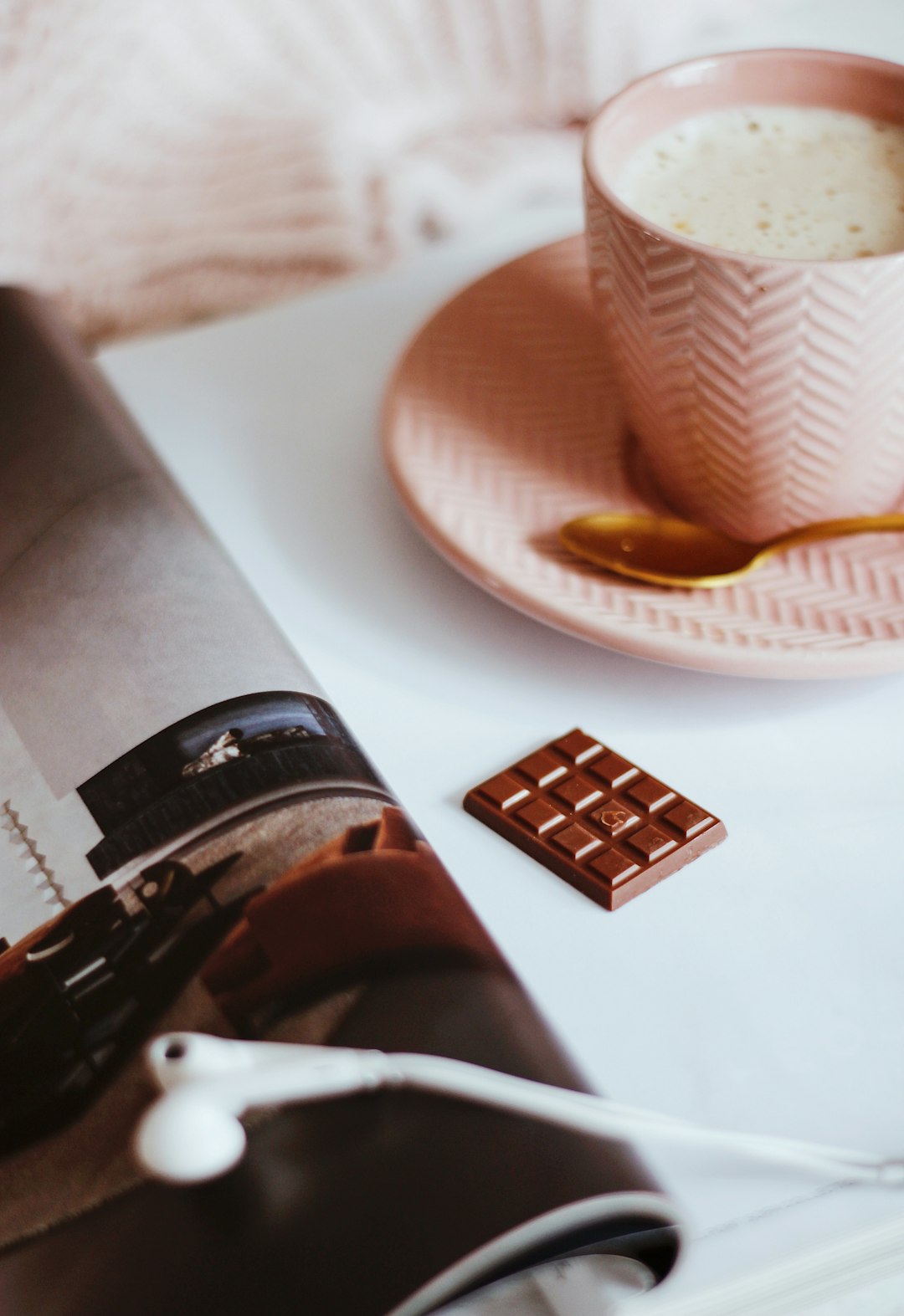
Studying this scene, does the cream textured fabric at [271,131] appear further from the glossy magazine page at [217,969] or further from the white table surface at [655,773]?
the glossy magazine page at [217,969]

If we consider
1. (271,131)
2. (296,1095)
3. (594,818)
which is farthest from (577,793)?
(271,131)

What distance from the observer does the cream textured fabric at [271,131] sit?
58 centimetres

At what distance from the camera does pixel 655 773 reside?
334mm

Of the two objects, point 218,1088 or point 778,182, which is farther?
point 778,182

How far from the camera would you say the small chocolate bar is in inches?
11.8

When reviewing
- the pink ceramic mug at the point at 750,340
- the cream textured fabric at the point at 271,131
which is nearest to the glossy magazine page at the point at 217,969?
the pink ceramic mug at the point at 750,340

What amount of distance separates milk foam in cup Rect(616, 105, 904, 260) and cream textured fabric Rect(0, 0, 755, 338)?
0.28 m

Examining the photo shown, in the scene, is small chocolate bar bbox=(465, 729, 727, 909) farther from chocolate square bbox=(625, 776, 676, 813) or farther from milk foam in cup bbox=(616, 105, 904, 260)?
milk foam in cup bbox=(616, 105, 904, 260)

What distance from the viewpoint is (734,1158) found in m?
0.24

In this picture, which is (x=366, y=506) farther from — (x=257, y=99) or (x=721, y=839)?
(x=257, y=99)

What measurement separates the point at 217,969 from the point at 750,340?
8.2 inches

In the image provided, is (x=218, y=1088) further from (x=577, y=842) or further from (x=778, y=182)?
(x=778, y=182)

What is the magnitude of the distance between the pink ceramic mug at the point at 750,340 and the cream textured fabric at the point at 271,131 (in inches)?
11.1

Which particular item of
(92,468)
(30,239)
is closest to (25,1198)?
(92,468)
